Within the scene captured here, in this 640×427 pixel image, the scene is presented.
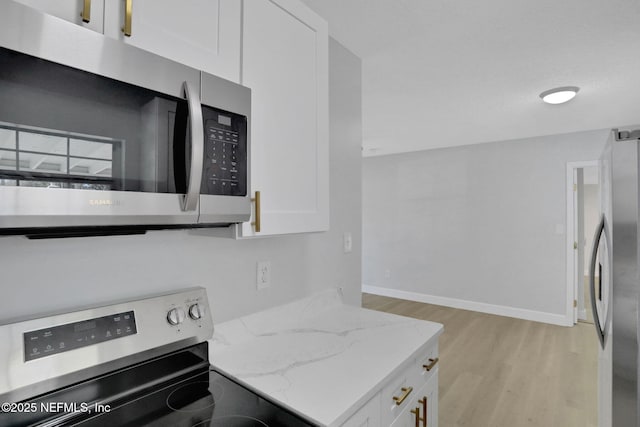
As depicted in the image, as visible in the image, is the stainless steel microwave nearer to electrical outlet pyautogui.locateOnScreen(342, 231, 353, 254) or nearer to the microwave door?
the microwave door

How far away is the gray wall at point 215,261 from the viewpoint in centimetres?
86

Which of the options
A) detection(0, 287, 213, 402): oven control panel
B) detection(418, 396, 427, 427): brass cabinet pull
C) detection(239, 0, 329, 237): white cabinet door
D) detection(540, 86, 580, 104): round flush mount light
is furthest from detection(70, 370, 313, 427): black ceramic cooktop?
detection(540, 86, 580, 104): round flush mount light

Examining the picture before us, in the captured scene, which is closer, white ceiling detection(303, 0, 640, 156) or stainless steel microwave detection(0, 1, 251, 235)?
stainless steel microwave detection(0, 1, 251, 235)

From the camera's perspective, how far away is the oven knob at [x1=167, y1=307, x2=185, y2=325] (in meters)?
1.04

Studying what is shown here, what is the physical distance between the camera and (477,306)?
460 cm

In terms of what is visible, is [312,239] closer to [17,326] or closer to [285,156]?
[285,156]

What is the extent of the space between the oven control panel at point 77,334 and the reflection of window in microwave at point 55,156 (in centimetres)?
42

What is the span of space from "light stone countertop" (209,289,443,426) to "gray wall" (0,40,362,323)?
92mm

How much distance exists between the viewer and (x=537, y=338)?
3629mm

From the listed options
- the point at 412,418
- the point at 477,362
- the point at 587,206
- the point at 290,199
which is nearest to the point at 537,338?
the point at 477,362

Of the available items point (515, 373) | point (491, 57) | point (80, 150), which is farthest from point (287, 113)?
point (515, 373)

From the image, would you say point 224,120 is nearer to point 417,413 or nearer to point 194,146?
point 194,146

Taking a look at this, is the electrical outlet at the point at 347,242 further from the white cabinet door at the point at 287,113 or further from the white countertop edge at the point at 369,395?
the white countertop edge at the point at 369,395

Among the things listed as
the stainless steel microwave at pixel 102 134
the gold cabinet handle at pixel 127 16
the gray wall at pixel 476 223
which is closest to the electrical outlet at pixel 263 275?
the stainless steel microwave at pixel 102 134
